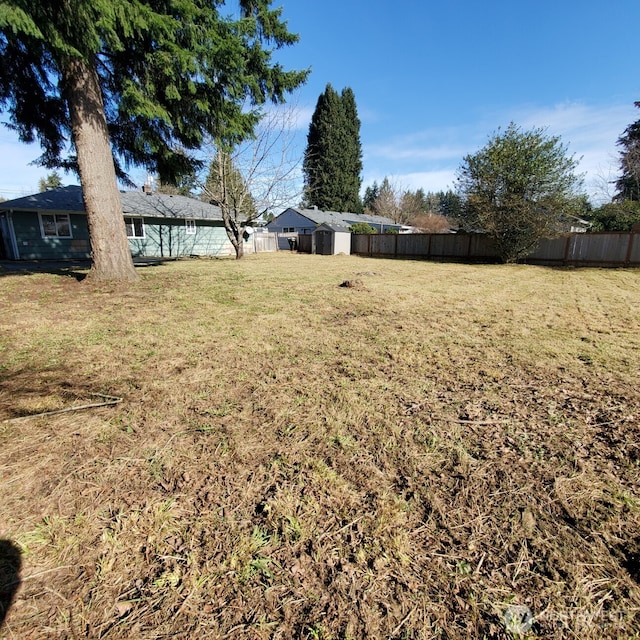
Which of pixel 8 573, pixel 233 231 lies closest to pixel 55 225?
pixel 233 231

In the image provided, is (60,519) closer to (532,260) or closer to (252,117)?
(252,117)

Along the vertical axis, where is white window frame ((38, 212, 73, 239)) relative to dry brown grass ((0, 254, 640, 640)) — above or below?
above

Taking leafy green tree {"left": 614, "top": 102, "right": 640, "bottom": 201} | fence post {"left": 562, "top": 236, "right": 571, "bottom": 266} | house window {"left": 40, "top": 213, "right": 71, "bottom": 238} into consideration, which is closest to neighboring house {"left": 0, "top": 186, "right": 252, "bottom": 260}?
house window {"left": 40, "top": 213, "right": 71, "bottom": 238}

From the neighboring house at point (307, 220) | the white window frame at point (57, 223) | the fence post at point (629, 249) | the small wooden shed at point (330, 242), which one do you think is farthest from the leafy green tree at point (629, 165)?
Answer: the white window frame at point (57, 223)

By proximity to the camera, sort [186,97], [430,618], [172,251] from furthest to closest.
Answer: [172,251] → [186,97] → [430,618]

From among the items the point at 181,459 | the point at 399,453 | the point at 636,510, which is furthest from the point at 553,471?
the point at 181,459

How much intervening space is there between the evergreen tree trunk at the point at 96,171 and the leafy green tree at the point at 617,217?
2184cm

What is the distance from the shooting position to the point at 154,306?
19.4ft

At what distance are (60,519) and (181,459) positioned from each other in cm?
59

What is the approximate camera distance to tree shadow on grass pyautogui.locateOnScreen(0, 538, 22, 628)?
1.21m

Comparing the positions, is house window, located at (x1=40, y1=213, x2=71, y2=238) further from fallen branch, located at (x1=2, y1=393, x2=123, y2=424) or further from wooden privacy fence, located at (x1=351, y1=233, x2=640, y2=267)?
wooden privacy fence, located at (x1=351, y1=233, x2=640, y2=267)

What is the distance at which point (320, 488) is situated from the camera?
1.80 meters

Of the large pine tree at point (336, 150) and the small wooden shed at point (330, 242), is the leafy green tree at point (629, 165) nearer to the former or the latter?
the small wooden shed at point (330, 242)

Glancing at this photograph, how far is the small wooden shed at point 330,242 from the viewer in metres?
23.3
